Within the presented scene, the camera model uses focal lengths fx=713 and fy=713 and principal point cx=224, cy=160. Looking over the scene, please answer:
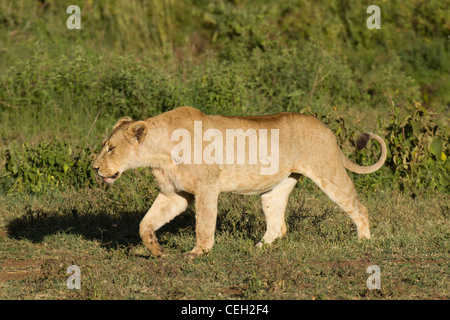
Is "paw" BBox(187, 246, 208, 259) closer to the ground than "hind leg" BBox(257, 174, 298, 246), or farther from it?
closer to the ground

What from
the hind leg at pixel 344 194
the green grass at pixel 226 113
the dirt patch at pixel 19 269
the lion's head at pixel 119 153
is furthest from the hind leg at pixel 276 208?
the dirt patch at pixel 19 269

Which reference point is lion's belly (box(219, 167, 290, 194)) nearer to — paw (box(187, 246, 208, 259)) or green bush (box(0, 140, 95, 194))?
paw (box(187, 246, 208, 259))

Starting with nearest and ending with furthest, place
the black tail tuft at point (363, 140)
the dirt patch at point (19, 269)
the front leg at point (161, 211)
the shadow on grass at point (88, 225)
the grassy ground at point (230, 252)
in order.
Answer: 1. the grassy ground at point (230, 252)
2. the dirt patch at point (19, 269)
3. the front leg at point (161, 211)
4. the black tail tuft at point (363, 140)
5. the shadow on grass at point (88, 225)

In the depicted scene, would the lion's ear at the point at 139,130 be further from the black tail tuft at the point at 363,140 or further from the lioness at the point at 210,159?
the black tail tuft at the point at 363,140

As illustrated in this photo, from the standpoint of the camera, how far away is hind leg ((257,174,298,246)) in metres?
6.46

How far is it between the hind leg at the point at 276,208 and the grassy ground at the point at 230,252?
0.16 m

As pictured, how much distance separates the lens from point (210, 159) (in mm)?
5766

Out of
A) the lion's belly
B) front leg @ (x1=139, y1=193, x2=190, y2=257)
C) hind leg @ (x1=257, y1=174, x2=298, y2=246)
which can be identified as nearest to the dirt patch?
front leg @ (x1=139, y1=193, x2=190, y2=257)

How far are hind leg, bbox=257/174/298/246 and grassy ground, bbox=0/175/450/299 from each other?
160 mm

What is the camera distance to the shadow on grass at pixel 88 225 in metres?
6.86

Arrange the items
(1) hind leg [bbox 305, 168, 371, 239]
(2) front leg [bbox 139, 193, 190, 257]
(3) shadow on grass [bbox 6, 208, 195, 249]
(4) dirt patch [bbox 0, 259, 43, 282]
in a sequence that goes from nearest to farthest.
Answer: (4) dirt patch [bbox 0, 259, 43, 282]
(2) front leg [bbox 139, 193, 190, 257]
(1) hind leg [bbox 305, 168, 371, 239]
(3) shadow on grass [bbox 6, 208, 195, 249]

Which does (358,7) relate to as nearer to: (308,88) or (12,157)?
(308,88)

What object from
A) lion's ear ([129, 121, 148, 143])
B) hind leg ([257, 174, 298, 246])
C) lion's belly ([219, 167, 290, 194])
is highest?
lion's ear ([129, 121, 148, 143])
